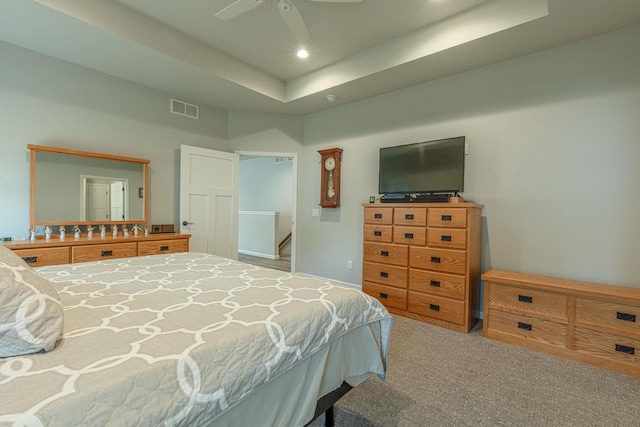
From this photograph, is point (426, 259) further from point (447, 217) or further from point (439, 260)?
point (447, 217)

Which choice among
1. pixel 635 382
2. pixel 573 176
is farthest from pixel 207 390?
pixel 573 176

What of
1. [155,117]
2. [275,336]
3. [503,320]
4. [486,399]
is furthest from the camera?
[155,117]

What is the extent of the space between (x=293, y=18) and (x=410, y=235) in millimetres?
2199

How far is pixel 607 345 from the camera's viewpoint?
205 cm

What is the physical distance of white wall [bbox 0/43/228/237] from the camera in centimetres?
262

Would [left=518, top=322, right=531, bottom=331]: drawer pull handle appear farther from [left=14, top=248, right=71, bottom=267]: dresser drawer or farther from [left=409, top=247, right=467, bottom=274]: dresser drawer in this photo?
[left=14, top=248, right=71, bottom=267]: dresser drawer

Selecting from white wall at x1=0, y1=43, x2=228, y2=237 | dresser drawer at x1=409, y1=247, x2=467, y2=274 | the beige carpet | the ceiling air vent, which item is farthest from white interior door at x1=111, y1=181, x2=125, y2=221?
dresser drawer at x1=409, y1=247, x2=467, y2=274

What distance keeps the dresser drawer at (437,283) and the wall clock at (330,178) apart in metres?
1.60

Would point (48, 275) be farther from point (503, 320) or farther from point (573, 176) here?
point (573, 176)

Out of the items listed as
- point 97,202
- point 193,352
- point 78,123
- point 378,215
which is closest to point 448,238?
point 378,215

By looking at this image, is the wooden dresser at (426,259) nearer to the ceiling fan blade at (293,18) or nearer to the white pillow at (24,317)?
the ceiling fan blade at (293,18)

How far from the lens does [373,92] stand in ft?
11.9

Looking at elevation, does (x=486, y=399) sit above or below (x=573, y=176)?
below

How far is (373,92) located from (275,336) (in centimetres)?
339
